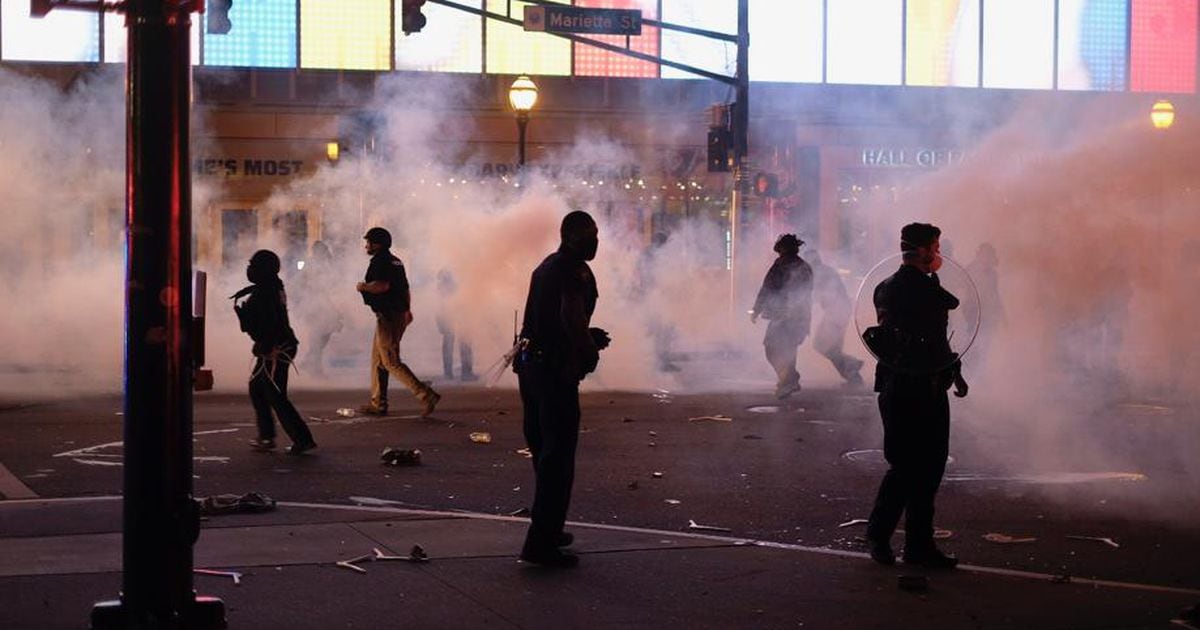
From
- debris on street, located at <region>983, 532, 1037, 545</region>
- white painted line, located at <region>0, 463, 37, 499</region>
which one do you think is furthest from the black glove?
white painted line, located at <region>0, 463, 37, 499</region>

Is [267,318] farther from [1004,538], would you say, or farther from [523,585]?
[1004,538]

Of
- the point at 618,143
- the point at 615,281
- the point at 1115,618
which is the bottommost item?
the point at 1115,618

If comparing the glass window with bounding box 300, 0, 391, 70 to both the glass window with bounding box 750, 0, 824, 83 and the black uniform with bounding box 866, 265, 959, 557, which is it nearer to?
the glass window with bounding box 750, 0, 824, 83

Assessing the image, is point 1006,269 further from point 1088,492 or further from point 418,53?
point 418,53

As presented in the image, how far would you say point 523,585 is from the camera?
630 centimetres

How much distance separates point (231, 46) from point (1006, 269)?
1671 cm

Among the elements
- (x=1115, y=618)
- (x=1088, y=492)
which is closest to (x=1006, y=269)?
(x=1088, y=492)

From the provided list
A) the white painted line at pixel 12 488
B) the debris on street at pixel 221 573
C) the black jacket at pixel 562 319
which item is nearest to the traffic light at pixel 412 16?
the white painted line at pixel 12 488

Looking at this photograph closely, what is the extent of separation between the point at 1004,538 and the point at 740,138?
14072mm

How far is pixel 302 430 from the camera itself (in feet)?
34.2

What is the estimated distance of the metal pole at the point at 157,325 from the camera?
5.12 metres

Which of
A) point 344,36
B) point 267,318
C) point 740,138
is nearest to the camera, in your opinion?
point 267,318

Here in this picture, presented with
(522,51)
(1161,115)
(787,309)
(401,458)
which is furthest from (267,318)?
(522,51)

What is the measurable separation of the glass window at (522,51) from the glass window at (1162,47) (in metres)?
11.3
